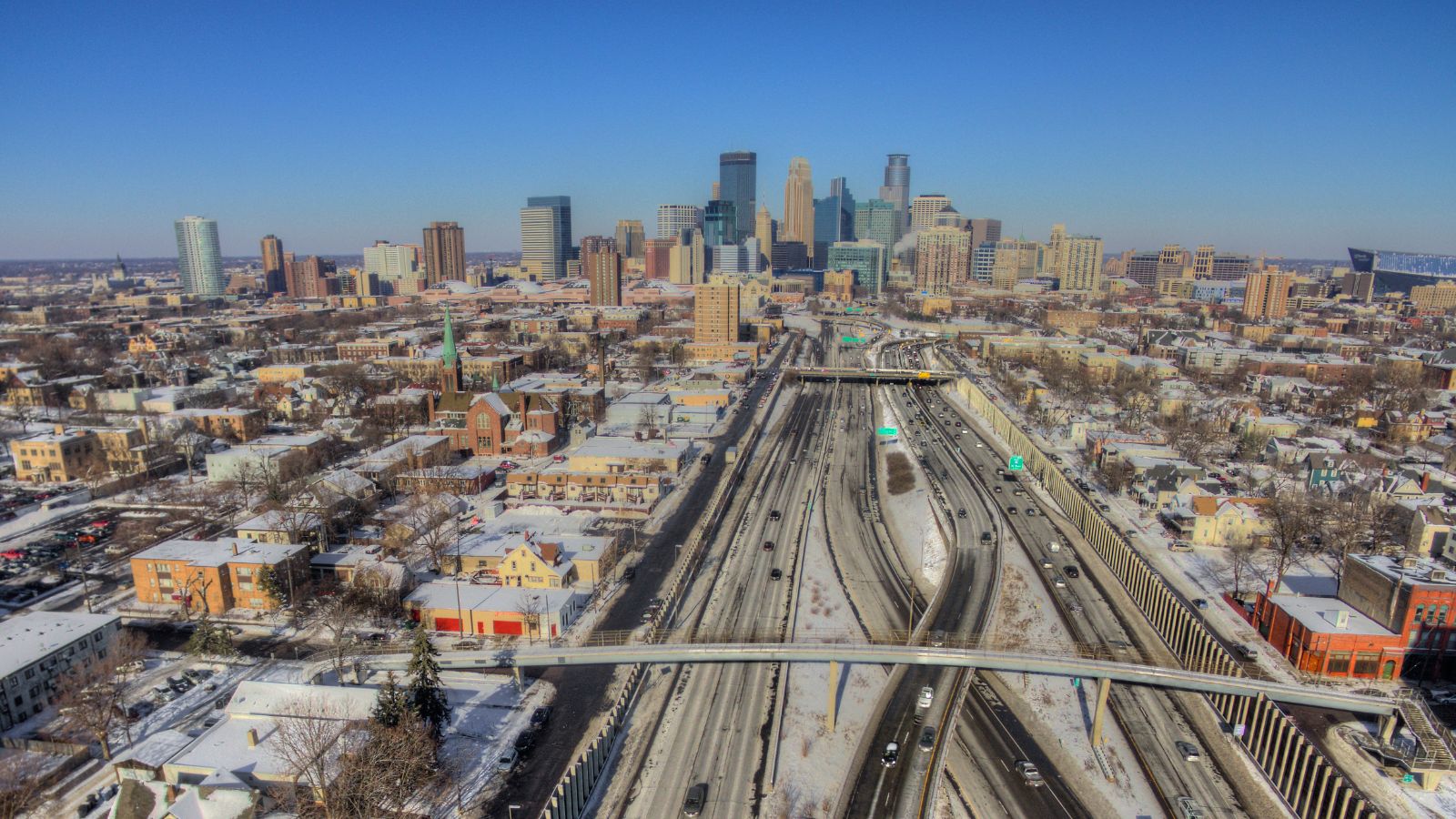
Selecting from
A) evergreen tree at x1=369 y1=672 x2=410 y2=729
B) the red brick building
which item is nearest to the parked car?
the red brick building

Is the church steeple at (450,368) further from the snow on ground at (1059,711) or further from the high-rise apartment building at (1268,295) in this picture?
the high-rise apartment building at (1268,295)

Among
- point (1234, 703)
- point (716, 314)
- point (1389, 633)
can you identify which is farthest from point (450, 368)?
point (716, 314)

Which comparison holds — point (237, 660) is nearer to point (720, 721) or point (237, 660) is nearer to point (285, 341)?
point (720, 721)

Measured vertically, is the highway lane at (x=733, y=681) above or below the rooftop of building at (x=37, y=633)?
below

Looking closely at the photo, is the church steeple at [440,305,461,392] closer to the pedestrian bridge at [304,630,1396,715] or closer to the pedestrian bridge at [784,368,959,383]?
the pedestrian bridge at [304,630,1396,715]


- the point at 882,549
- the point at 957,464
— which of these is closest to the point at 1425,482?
the point at 957,464

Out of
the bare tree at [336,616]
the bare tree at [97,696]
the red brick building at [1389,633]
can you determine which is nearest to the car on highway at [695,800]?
the bare tree at [336,616]

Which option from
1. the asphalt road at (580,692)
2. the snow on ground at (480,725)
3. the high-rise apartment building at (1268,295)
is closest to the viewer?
the asphalt road at (580,692)
